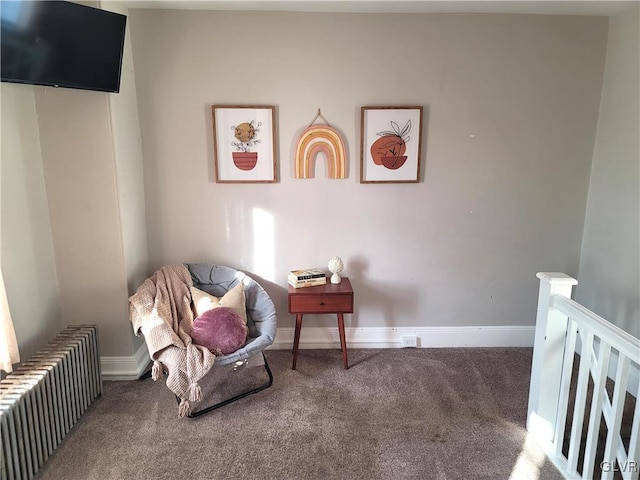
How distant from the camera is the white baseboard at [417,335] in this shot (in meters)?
3.17

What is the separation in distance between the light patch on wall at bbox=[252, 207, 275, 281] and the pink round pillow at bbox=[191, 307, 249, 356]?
1.93ft

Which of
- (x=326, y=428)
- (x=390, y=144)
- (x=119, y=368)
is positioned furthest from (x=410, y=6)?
(x=119, y=368)

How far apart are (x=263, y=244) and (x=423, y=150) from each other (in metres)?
1.28

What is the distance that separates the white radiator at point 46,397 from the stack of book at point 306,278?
47.6 inches

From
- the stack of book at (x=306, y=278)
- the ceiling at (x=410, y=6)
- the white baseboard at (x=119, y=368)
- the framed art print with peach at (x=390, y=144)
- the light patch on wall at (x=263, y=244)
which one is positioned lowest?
the white baseboard at (x=119, y=368)

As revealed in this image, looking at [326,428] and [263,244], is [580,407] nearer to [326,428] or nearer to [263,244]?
[326,428]

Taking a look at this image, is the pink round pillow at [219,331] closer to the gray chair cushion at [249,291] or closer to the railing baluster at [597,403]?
the gray chair cushion at [249,291]

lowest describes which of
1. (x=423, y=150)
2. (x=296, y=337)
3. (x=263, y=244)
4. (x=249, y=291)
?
(x=296, y=337)

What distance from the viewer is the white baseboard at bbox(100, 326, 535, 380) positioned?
10.4ft

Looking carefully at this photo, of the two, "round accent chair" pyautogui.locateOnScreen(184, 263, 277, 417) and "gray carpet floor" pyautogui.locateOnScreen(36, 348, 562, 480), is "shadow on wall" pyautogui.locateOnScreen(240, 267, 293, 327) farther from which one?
"gray carpet floor" pyautogui.locateOnScreen(36, 348, 562, 480)

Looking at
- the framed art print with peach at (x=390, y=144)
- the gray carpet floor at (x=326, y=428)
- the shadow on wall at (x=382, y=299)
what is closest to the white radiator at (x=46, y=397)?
the gray carpet floor at (x=326, y=428)

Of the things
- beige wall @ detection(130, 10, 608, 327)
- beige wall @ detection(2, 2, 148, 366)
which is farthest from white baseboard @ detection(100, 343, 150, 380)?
beige wall @ detection(130, 10, 608, 327)

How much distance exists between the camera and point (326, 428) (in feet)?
7.53

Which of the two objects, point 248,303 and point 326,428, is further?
point 248,303
